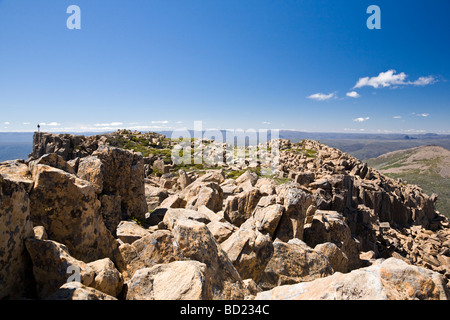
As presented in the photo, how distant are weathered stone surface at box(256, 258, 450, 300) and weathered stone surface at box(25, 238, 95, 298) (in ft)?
20.0

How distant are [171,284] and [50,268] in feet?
11.6

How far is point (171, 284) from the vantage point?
6.86 metres

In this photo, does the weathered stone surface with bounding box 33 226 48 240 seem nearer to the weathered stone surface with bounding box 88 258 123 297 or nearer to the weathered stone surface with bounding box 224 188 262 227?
the weathered stone surface with bounding box 88 258 123 297

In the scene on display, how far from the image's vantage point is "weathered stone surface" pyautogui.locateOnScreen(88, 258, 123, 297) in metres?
6.93

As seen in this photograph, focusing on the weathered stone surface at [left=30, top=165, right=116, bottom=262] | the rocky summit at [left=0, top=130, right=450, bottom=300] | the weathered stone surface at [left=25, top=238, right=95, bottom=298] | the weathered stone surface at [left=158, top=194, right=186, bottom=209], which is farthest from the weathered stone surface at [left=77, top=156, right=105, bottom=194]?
the weathered stone surface at [left=158, top=194, right=186, bottom=209]

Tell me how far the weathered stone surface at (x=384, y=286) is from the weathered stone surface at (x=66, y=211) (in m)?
7.92

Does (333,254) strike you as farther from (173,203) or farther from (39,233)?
(39,233)

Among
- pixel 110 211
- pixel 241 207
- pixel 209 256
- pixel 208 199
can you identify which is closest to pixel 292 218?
pixel 241 207

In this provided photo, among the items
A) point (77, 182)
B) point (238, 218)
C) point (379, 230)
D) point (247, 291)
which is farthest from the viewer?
point (379, 230)

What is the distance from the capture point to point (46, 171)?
9336mm

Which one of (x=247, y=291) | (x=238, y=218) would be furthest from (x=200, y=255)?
(x=238, y=218)

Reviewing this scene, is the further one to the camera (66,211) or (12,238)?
(66,211)
